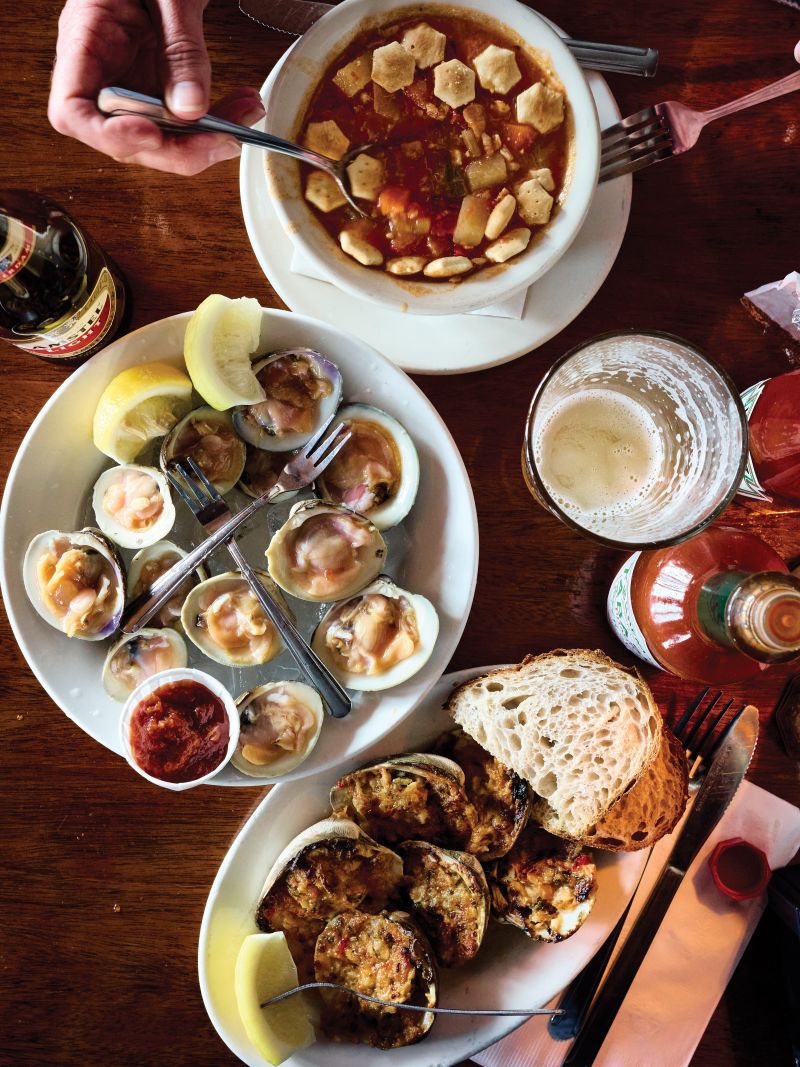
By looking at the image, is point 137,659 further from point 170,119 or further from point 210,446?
point 170,119

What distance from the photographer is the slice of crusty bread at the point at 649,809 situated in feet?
5.66

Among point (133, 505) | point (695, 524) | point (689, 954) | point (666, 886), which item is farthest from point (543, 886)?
point (133, 505)

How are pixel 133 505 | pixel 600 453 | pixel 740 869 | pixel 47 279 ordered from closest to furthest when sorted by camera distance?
pixel 47 279, pixel 133 505, pixel 600 453, pixel 740 869

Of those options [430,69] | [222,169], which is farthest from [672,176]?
[222,169]

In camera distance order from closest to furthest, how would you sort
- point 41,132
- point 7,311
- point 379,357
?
point 7,311 < point 379,357 < point 41,132

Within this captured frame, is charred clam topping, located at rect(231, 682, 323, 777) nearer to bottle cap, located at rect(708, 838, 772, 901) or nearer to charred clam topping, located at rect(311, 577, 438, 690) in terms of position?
charred clam topping, located at rect(311, 577, 438, 690)

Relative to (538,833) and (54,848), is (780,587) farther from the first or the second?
(54,848)

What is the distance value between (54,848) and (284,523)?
0.92m

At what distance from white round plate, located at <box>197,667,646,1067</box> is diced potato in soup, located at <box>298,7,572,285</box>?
35.4 inches

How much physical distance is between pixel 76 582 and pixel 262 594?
361mm

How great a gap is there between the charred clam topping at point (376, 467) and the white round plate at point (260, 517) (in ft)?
0.13

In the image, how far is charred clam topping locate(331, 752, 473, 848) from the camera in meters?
1.71

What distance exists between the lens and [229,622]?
1.71 meters

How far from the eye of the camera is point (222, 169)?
183 cm
